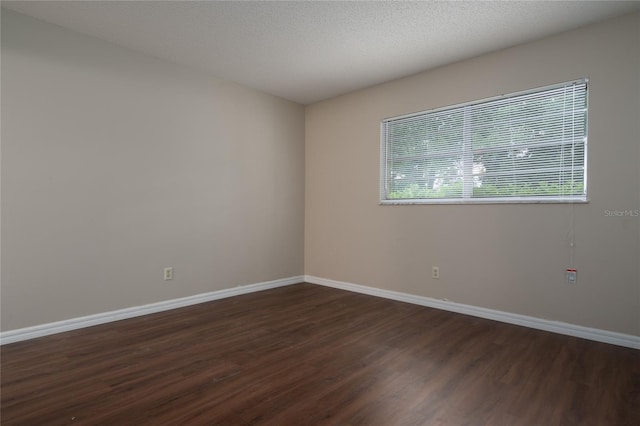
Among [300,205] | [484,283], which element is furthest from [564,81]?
[300,205]

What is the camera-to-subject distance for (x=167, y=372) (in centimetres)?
207

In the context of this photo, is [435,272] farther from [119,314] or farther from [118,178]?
[118,178]

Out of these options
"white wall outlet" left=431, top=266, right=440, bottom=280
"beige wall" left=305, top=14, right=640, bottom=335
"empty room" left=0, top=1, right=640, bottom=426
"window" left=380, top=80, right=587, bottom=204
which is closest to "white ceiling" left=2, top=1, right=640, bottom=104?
"empty room" left=0, top=1, right=640, bottom=426

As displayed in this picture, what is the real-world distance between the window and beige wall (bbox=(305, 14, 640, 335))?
10cm

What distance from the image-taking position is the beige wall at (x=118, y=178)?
2584 millimetres

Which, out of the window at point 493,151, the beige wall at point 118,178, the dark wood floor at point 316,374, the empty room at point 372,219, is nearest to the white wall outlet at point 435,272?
the empty room at point 372,219

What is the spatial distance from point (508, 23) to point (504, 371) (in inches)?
103

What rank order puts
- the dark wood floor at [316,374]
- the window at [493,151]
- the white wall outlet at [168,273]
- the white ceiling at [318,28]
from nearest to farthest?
1. the dark wood floor at [316,374]
2. the white ceiling at [318,28]
3. the window at [493,151]
4. the white wall outlet at [168,273]

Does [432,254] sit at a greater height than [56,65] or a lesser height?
lesser

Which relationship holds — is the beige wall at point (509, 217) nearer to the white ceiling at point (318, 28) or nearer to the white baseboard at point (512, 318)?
the white baseboard at point (512, 318)

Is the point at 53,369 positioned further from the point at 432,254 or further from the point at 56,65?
the point at 432,254

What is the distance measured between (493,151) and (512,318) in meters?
1.58

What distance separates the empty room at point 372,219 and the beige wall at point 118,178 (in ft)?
0.06

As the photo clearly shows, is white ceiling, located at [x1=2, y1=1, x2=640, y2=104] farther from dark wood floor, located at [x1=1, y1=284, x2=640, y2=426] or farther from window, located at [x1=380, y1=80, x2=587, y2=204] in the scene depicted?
dark wood floor, located at [x1=1, y1=284, x2=640, y2=426]
